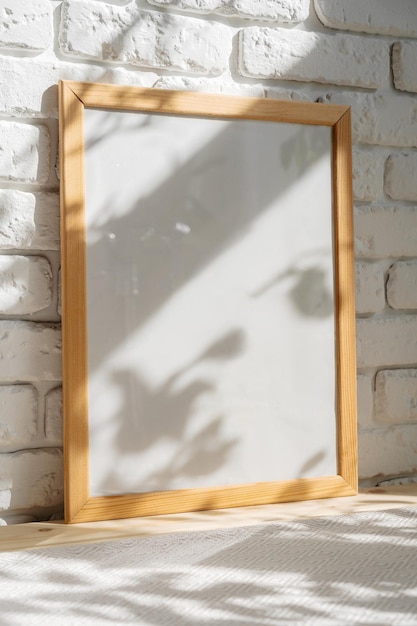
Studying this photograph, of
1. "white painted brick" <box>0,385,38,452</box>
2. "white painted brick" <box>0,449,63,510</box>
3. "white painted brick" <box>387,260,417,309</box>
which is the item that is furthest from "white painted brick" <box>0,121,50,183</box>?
"white painted brick" <box>387,260,417,309</box>

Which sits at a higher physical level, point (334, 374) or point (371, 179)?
point (371, 179)

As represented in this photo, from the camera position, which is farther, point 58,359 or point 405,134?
point 405,134

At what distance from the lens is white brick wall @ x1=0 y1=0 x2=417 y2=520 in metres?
1.20

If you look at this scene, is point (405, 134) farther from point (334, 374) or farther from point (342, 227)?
point (334, 374)

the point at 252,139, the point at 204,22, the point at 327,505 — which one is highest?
the point at 204,22

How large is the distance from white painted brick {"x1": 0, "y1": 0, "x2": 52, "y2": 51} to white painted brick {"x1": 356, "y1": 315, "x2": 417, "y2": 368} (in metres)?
0.74

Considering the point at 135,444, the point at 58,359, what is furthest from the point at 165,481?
the point at 58,359

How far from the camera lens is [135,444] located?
123 centimetres

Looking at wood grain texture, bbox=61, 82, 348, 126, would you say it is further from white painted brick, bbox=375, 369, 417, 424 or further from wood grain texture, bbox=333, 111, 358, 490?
white painted brick, bbox=375, 369, 417, 424

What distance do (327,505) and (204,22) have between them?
2.83 feet

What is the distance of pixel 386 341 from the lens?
55.4 inches

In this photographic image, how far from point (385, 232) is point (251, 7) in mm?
473

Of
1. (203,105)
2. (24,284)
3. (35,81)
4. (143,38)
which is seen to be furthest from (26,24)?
(24,284)

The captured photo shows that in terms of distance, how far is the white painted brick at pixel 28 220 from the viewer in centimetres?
119
